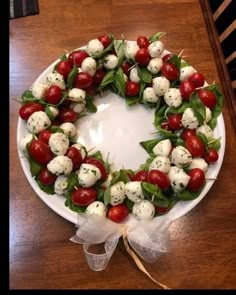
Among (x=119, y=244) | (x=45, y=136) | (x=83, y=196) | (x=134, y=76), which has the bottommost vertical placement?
(x=119, y=244)

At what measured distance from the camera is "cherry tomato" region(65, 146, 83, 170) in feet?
2.64

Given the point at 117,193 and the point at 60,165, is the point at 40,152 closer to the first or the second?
the point at 60,165

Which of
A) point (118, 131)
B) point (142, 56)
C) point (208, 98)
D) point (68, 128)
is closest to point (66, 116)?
point (68, 128)

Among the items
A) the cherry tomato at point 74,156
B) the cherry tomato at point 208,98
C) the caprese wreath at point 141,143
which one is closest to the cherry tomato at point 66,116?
the caprese wreath at point 141,143

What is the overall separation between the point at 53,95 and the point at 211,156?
0.40 metres

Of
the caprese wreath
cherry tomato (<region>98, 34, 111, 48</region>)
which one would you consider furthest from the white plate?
cherry tomato (<region>98, 34, 111, 48</region>)

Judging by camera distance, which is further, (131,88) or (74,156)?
(131,88)

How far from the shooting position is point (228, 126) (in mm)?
970

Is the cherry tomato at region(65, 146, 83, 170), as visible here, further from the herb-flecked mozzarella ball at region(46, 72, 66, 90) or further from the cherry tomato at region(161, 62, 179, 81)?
the cherry tomato at region(161, 62, 179, 81)

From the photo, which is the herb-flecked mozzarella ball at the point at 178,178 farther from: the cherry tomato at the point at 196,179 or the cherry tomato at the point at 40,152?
the cherry tomato at the point at 40,152

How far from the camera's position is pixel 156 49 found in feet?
2.97

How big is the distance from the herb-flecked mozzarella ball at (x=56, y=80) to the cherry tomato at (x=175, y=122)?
0.28 m

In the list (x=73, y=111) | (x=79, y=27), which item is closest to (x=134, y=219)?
(x=73, y=111)

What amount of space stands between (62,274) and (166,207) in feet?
0.89
